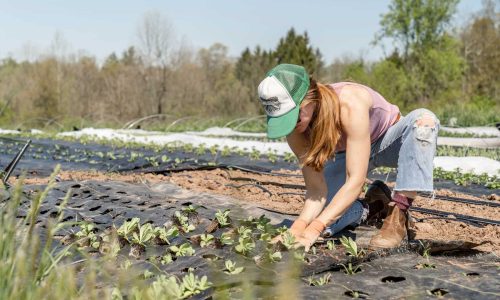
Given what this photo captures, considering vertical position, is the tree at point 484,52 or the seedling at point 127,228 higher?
the tree at point 484,52

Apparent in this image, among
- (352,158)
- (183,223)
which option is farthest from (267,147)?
(352,158)

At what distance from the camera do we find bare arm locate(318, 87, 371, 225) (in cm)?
Result: 286

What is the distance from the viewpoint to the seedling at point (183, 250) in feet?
9.96

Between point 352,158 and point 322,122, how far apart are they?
0.23 meters

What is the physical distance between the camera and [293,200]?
512 centimetres

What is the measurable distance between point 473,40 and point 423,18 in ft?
21.6

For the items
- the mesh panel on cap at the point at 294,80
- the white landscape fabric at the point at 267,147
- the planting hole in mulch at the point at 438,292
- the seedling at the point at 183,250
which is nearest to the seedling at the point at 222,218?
the seedling at the point at 183,250

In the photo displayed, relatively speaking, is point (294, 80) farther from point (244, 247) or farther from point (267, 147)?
point (267, 147)

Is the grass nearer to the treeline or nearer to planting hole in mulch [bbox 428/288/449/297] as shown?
planting hole in mulch [bbox 428/288/449/297]

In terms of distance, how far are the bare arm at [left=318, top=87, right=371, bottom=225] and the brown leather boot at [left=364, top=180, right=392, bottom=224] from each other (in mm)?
854

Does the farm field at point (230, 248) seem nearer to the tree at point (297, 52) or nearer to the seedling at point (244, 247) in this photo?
the seedling at point (244, 247)

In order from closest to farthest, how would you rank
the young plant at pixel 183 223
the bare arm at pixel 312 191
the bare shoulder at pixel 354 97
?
the bare shoulder at pixel 354 97 → the bare arm at pixel 312 191 → the young plant at pixel 183 223

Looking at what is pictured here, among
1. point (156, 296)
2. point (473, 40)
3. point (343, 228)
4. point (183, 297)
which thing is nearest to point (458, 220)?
point (343, 228)

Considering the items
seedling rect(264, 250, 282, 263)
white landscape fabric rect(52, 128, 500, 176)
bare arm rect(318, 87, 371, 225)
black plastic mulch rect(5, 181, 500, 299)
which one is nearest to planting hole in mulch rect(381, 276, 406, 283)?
black plastic mulch rect(5, 181, 500, 299)
